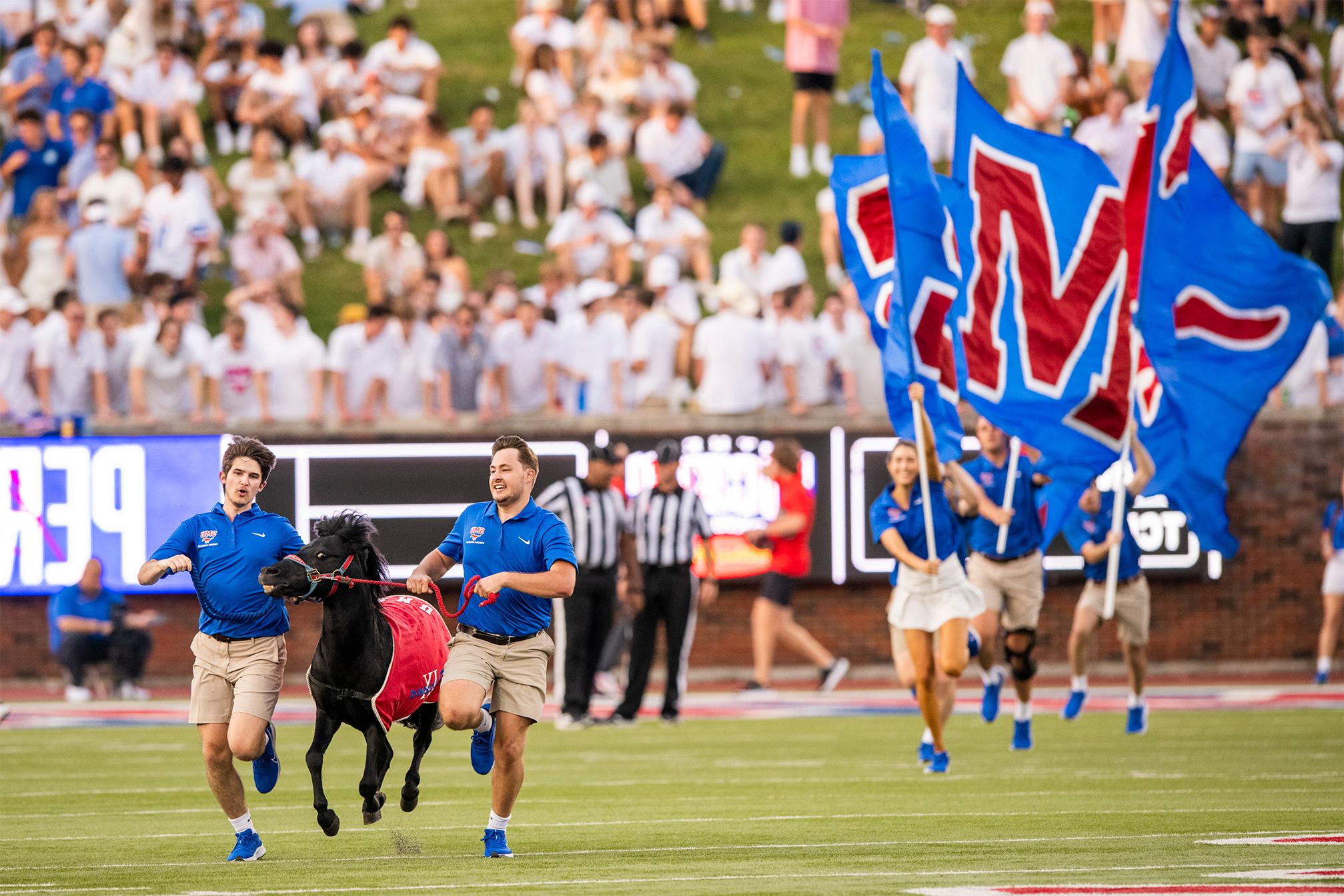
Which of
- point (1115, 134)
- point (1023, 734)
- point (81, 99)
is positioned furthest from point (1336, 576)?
point (81, 99)

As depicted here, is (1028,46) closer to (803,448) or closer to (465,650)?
(803,448)

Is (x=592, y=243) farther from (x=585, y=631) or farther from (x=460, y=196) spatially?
(x=585, y=631)

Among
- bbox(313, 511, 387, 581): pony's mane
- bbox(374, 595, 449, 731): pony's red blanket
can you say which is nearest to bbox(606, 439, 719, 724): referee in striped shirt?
bbox(374, 595, 449, 731): pony's red blanket

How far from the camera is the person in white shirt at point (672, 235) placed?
78.4ft

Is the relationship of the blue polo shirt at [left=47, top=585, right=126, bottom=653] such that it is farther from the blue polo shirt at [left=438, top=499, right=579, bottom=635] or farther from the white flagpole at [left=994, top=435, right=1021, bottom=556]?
the blue polo shirt at [left=438, top=499, right=579, bottom=635]

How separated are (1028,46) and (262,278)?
30.1 ft

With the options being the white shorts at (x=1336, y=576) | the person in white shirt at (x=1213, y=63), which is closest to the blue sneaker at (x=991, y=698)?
the white shorts at (x=1336, y=576)

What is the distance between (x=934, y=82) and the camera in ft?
81.7

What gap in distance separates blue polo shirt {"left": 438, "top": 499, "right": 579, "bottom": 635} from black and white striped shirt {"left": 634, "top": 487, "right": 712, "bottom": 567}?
825 centimetres

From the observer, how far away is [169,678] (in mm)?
21594

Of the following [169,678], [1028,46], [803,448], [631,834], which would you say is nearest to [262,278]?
[169,678]

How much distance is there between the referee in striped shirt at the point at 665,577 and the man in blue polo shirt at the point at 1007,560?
115 inches

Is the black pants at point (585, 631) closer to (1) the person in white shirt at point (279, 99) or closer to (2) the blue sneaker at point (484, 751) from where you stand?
(2) the blue sneaker at point (484, 751)

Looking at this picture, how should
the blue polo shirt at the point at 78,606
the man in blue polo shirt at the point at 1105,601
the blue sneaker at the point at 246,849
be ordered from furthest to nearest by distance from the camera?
the blue polo shirt at the point at 78,606 < the man in blue polo shirt at the point at 1105,601 < the blue sneaker at the point at 246,849
